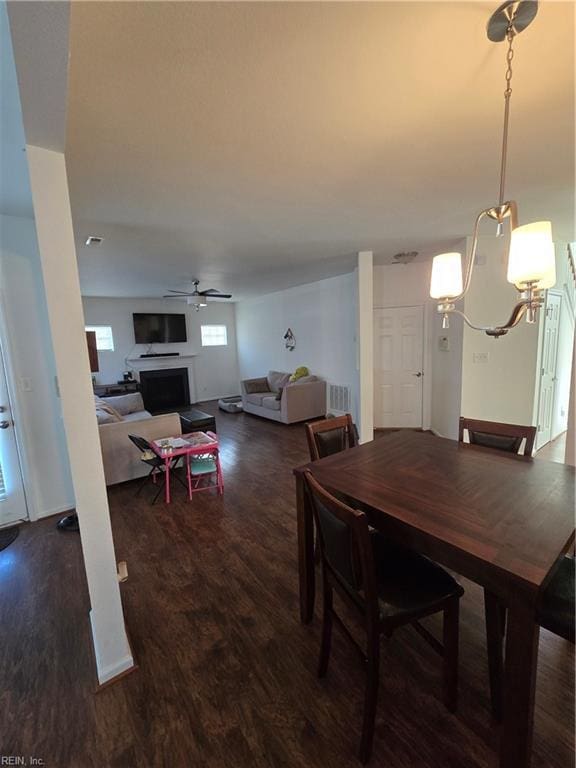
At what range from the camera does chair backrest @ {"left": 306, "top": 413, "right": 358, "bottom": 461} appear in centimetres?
219

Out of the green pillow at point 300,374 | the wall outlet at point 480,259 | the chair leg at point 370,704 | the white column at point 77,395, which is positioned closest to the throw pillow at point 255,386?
the green pillow at point 300,374

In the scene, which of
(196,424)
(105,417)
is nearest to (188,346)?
(196,424)

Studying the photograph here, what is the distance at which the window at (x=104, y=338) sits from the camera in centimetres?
706

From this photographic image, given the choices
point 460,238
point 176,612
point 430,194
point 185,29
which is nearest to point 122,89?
point 185,29

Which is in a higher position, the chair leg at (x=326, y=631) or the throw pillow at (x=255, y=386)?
the throw pillow at (x=255, y=386)

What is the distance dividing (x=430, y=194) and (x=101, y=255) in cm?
353

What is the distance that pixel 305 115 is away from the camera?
154 cm

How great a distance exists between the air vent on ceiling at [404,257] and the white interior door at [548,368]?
1671 millimetres

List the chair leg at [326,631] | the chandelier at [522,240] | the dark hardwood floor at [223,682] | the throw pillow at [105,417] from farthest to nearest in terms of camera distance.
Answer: the throw pillow at [105,417] → the chair leg at [326,631] → the dark hardwood floor at [223,682] → the chandelier at [522,240]

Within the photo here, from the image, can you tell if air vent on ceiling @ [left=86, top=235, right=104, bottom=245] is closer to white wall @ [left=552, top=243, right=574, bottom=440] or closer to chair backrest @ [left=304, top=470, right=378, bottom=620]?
chair backrest @ [left=304, top=470, right=378, bottom=620]

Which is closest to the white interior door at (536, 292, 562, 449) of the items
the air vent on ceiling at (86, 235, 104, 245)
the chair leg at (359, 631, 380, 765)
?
the chair leg at (359, 631, 380, 765)

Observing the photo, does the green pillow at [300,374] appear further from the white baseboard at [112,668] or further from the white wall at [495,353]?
the white baseboard at [112,668]

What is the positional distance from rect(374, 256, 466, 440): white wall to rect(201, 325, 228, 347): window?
191 inches

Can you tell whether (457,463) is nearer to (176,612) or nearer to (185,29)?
(176,612)
